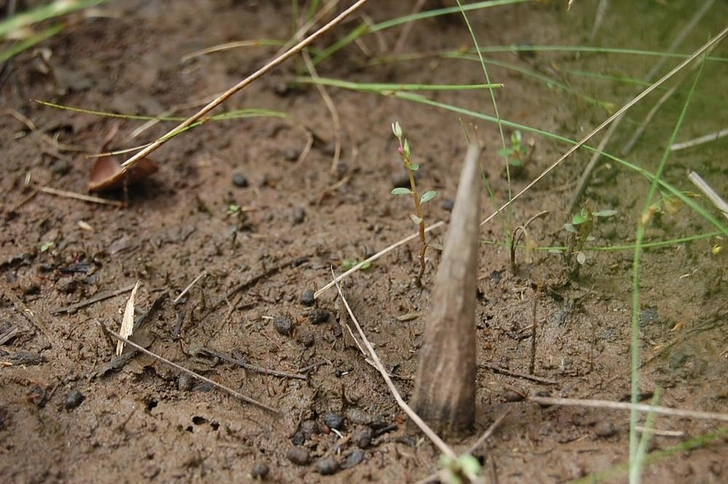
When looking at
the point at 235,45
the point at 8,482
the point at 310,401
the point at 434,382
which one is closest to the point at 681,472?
the point at 434,382

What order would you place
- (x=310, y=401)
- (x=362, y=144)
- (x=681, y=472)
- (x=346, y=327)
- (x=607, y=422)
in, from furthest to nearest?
1. (x=362, y=144)
2. (x=346, y=327)
3. (x=310, y=401)
4. (x=607, y=422)
5. (x=681, y=472)

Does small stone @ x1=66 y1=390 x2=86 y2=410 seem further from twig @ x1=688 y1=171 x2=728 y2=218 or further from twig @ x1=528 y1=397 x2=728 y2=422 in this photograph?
twig @ x1=688 y1=171 x2=728 y2=218

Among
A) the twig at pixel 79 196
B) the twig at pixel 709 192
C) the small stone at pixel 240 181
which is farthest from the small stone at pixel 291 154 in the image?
the twig at pixel 709 192

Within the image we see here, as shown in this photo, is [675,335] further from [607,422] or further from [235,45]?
[235,45]

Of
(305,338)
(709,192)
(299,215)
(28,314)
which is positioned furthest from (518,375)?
(28,314)

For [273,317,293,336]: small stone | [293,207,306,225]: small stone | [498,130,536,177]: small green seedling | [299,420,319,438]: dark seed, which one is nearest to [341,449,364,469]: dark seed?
[299,420,319,438]: dark seed
